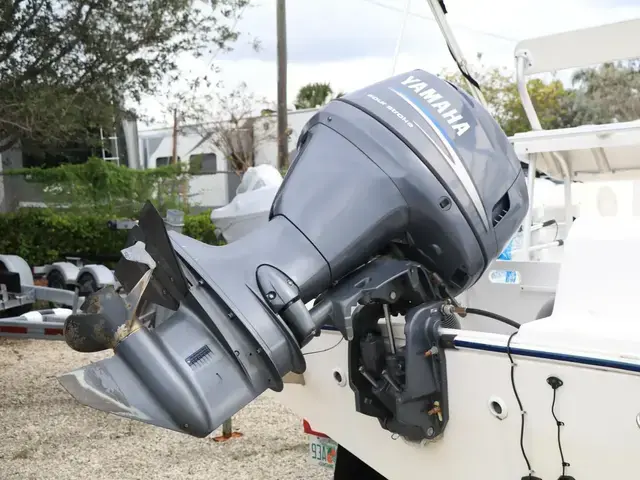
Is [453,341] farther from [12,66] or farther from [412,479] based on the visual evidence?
[12,66]

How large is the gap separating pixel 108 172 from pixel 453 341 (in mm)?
9086

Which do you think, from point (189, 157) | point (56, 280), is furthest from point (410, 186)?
point (189, 157)

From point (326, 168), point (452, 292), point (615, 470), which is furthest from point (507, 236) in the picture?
point (615, 470)

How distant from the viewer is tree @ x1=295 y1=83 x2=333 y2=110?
3066 centimetres

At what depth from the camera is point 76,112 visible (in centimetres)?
702

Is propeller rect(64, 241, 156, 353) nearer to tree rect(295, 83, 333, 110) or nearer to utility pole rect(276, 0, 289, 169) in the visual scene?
utility pole rect(276, 0, 289, 169)

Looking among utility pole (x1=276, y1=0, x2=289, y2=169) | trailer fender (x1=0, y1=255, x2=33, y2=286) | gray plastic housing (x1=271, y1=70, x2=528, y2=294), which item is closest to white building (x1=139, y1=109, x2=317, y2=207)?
utility pole (x1=276, y1=0, x2=289, y2=169)

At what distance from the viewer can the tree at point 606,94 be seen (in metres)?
21.5

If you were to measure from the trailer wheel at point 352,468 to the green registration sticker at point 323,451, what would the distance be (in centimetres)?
7

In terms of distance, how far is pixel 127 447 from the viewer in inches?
170

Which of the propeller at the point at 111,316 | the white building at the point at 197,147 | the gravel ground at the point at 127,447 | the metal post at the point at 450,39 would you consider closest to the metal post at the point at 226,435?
the gravel ground at the point at 127,447

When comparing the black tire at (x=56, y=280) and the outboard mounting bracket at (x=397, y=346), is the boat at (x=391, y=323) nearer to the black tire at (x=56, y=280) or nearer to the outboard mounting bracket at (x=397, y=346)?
the outboard mounting bracket at (x=397, y=346)

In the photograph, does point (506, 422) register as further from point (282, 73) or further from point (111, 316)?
point (282, 73)

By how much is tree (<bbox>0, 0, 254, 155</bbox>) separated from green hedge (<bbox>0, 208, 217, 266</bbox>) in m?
2.20
